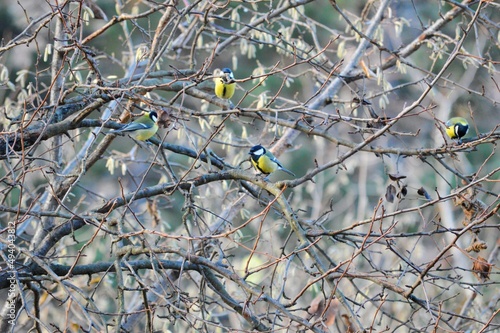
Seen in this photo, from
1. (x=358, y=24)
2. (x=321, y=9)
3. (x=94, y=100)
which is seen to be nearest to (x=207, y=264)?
(x=94, y=100)

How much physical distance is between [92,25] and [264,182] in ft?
40.7

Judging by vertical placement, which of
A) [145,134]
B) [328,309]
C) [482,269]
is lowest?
[328,309]

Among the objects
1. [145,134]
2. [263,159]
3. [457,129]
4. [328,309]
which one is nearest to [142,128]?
[145,134]

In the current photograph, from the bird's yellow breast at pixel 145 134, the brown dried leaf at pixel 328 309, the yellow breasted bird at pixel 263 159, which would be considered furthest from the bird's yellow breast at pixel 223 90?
the brown dried leaf at pixel 328 309

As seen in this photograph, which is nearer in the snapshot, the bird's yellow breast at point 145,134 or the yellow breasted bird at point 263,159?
the bird's yellow breast at point 145,134

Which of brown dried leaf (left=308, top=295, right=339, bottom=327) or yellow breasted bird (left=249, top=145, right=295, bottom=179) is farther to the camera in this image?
yellow breasted bird (left=249, top=145, right=295, bottom=179)

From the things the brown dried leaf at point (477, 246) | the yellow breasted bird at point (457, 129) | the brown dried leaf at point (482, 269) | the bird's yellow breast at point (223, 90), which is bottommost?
the brown dried leaf at point (482, 269)

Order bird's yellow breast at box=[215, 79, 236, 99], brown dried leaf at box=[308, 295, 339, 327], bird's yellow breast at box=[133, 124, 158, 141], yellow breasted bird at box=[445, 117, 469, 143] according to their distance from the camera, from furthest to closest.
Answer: yellow breasted bird at box=[445, 117, 469, 143]
bird's yellow breast at box=[215, 79, 236, 99]
bird's yellow breast at box=[133, 124, 158, 141]
brown dried leaf at box=[308, 295, 339, 327]

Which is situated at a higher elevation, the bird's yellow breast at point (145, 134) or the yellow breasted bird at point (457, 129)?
the yellow breasted bird at point (457, 129)

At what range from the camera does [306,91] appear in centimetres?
1446

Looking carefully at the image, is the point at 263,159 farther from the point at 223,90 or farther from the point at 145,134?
the point at 145,134

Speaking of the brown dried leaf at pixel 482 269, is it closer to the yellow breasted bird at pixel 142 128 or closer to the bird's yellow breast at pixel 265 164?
the bird's yellow breast at pixel 265 164

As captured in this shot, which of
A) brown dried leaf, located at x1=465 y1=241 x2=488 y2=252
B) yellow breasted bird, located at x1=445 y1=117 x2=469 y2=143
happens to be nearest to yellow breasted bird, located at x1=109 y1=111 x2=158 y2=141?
brown dried leaf, located at x1=465 y1=241 x2=488 y2=252

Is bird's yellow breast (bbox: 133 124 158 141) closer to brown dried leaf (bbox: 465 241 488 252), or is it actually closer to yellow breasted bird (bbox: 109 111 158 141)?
yellow breasted bird (bbox: 109 111 158 141)
